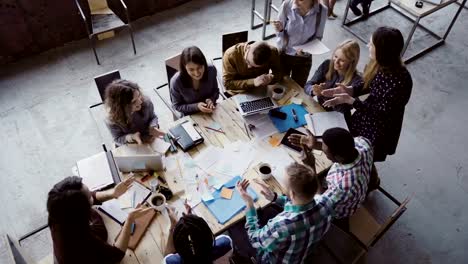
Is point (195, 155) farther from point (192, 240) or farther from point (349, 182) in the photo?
point (349, 182)

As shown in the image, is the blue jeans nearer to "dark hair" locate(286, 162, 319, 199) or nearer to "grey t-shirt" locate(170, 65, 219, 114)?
"dark hair" locate(286, 162, 319, 199)

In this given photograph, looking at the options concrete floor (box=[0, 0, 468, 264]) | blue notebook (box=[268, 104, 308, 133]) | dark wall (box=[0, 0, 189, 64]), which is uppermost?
blue notebook (box=[268, 104, 308, 133])

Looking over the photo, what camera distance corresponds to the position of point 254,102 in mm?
2980

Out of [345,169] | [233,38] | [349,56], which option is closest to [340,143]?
[345,169]

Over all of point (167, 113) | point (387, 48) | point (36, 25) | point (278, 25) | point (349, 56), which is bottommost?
point (167, 113)

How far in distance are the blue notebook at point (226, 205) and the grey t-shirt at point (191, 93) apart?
0.87 m

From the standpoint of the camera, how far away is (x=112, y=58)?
15.4 feet

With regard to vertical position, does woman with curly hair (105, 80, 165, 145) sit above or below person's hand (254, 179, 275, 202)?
above

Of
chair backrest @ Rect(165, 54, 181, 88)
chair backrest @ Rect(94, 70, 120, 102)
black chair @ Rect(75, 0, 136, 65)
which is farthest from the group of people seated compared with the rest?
black chair @ Rect(75, 0, 136, 65)

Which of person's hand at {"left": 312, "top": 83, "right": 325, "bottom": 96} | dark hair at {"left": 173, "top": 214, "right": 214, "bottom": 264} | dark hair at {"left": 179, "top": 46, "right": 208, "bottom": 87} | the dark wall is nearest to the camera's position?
dark hair at {"left": 173, "top": 214, "right": 214, "bottom": 264}

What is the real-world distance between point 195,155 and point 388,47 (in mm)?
1562

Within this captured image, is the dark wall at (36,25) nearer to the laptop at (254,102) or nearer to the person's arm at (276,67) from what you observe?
the person's arm at (276,67)

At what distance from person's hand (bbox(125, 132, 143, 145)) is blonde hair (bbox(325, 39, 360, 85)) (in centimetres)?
168

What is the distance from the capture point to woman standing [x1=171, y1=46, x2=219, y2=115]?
9.43 feet
